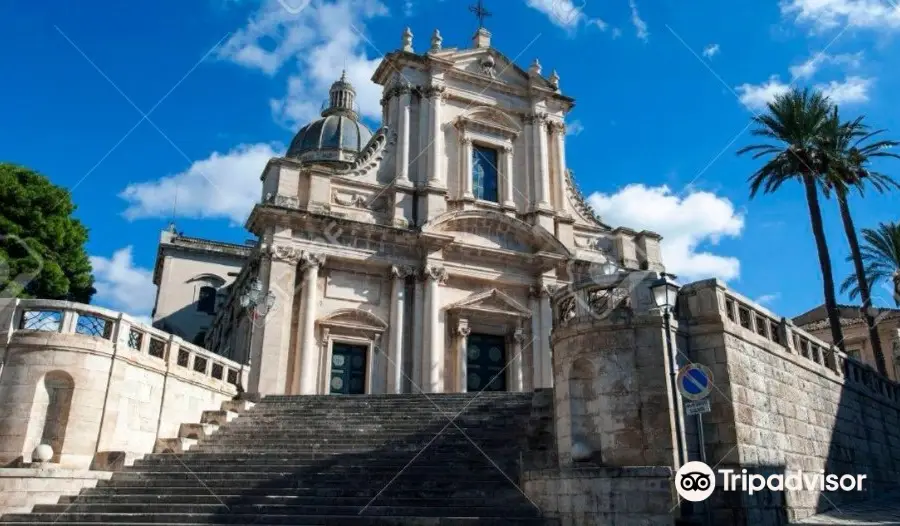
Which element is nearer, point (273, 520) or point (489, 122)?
point (273, 520)

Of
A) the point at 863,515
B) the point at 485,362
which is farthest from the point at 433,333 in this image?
the point at 863,515

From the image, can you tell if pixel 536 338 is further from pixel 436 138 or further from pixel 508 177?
pixel 436 138

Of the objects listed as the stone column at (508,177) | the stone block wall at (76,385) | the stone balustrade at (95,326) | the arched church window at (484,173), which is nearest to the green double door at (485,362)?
the stone column at (508,177)

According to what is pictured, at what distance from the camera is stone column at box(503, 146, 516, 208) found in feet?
91.7

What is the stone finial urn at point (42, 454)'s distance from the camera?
12.5 meters

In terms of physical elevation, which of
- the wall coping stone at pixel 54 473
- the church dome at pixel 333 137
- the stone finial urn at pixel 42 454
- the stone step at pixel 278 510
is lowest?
the stone step at pixel 278 510

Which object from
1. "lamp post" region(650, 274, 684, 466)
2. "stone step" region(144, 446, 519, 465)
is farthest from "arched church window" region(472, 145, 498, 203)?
"lamp post" region(650, 274, 684, 466)

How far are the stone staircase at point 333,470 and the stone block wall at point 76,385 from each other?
0.82 meters

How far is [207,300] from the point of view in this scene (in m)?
43.7

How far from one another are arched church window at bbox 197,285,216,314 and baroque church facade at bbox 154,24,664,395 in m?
12.7

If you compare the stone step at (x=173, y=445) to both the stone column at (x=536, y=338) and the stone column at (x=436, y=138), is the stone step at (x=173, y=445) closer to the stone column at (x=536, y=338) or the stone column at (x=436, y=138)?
the stone column at (x=536, y=338)

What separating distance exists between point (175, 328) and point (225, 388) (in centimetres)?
2629

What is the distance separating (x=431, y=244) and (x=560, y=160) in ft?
25.4

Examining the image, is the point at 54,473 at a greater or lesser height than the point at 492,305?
lesser
